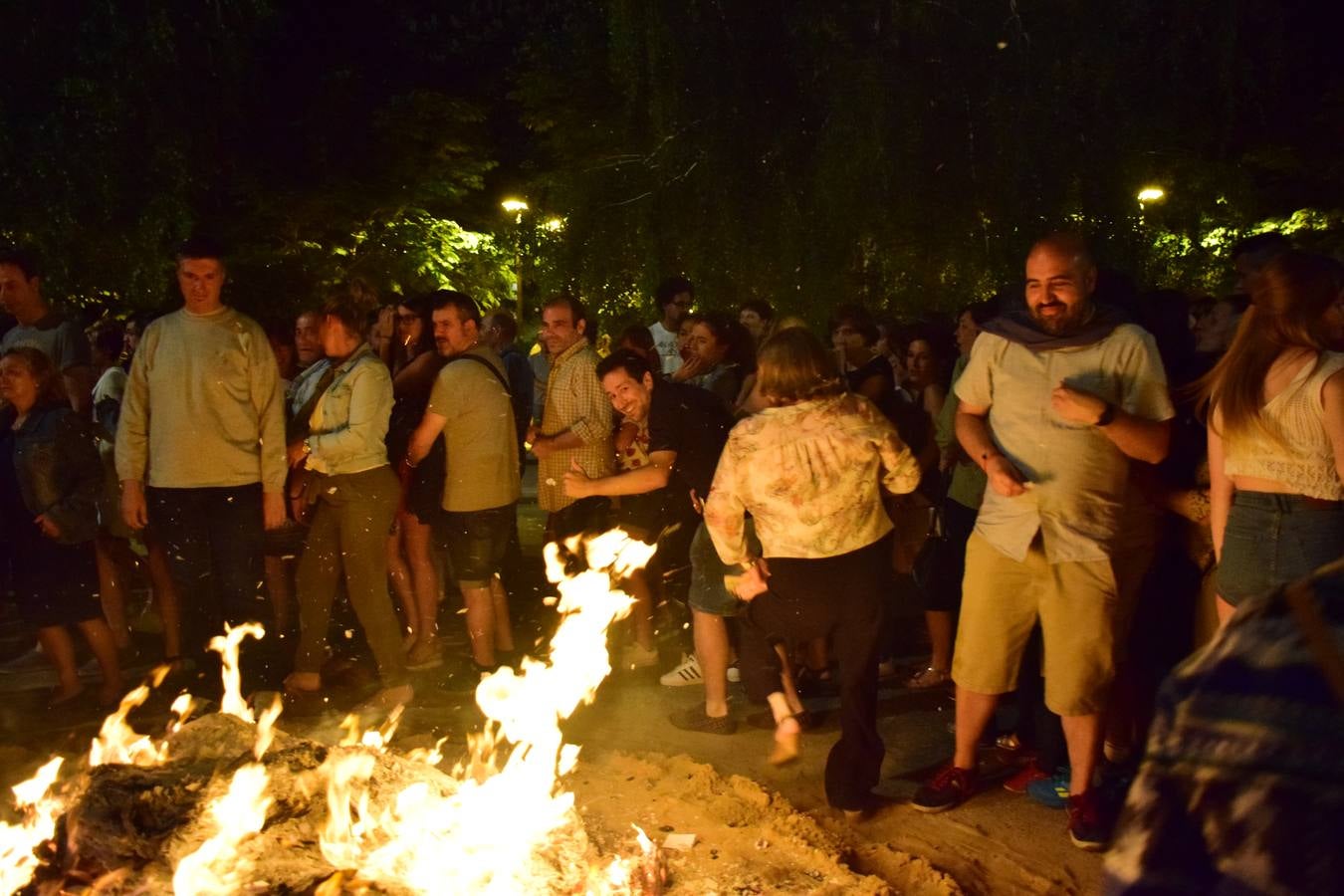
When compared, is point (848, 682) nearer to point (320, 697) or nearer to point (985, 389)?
point (985, 389)

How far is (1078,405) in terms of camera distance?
3.87 m

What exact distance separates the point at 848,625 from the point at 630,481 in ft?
5.24

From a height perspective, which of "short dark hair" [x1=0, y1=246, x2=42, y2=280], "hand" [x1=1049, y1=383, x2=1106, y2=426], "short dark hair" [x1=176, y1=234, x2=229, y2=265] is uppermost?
"short dark hair" [x1=0, y1=246, x2=42, y2=280]

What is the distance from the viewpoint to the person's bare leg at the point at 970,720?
448 cm

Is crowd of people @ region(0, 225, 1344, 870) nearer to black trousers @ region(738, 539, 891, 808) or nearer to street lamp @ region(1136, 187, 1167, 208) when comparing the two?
black trousers @ region(738, 539, 891, 808)

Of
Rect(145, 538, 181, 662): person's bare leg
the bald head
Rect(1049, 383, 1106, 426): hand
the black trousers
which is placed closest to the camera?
Rect(1049, 383, 1106, 426): hand

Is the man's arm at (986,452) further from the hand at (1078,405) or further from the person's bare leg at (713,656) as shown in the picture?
the person's bare leg at (713,656)

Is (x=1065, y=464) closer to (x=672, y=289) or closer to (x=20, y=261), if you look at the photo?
(x=672, y=289)

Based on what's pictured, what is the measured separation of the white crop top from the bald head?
737 mm

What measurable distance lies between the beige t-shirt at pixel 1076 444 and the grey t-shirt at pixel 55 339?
216 inches

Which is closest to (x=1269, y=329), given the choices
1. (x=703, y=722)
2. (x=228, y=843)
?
(x=703, y=722)

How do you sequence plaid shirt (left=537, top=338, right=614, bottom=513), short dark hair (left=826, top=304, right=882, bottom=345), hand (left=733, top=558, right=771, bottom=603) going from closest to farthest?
hand (left=733, top=558, right=771, bottom=603) < plaid shirt (left=537, top=338, right=614, bottom=513) < short dark hair (left=826, top=304, right=882, bottom=345)

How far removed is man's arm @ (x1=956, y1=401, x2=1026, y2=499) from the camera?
4.09m

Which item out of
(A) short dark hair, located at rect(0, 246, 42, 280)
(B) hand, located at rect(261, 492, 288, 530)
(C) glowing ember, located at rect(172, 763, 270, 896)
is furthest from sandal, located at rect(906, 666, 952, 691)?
(A) short dark hair, located at rect(0, 246, 42, 280)
